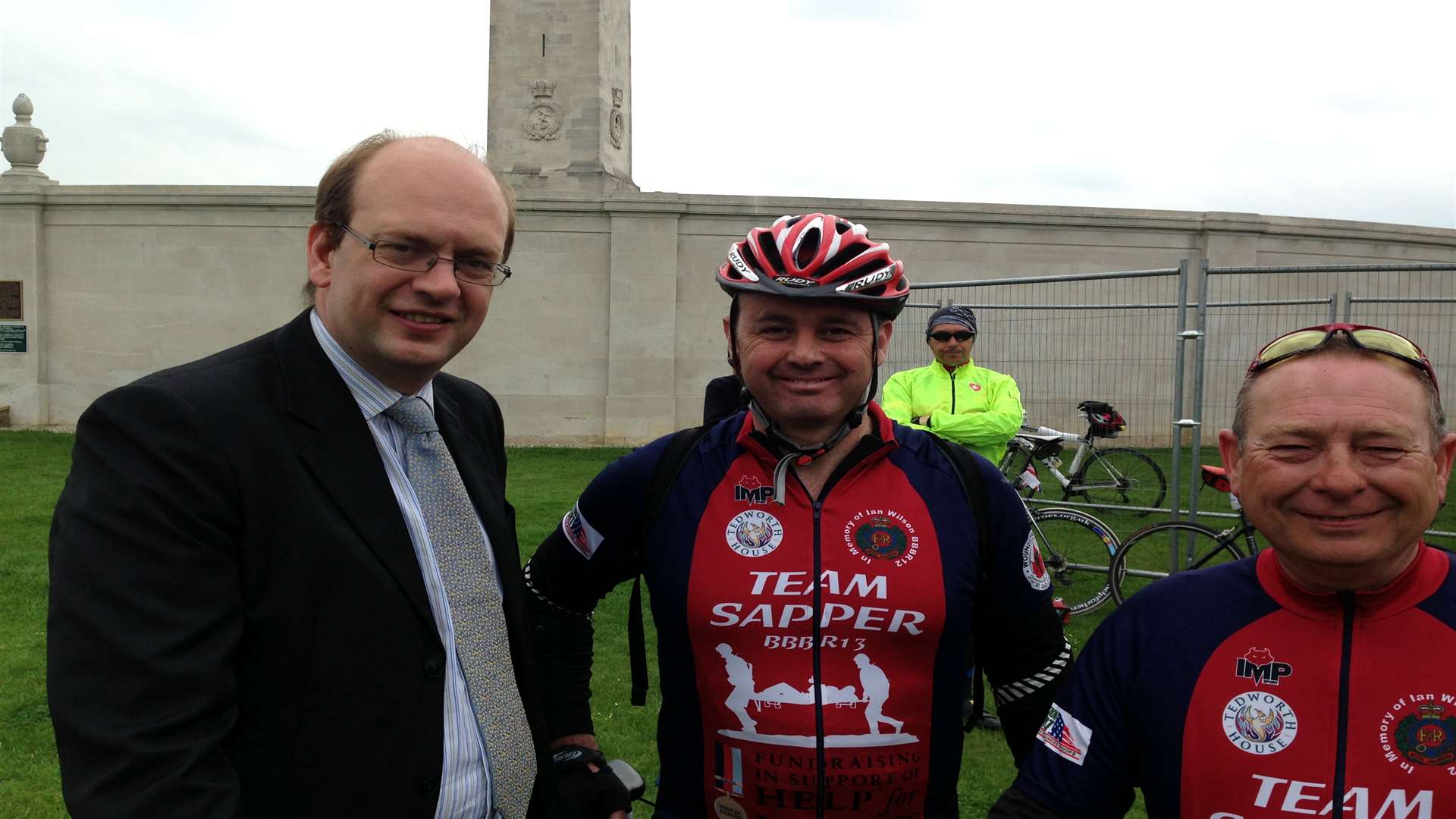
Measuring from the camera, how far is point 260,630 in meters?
1.69

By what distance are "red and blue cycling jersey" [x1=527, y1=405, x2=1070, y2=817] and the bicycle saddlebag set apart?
31.7 feet

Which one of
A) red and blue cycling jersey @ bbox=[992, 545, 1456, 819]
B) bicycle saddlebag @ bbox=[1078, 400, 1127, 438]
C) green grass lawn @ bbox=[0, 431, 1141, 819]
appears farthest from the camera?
bicycle saddlebag @ bbox=[1078, 400, 1127, 438]

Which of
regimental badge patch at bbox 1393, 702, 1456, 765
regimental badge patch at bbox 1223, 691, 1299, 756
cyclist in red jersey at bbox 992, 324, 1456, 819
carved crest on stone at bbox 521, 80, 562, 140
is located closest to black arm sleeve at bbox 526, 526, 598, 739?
cyclist in red jersey at bbox 992, 324, 1456, 819

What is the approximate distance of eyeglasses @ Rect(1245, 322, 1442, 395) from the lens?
1.67m

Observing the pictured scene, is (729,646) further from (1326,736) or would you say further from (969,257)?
(969,257)

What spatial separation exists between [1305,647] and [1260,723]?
143 mm

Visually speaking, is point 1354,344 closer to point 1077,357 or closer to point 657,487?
point 657,487

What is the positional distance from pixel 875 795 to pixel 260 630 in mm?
1225

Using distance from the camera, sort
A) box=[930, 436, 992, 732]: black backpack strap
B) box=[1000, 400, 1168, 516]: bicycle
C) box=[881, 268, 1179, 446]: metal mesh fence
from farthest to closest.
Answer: box=[881, 268, 1179, 446]: metal mesh fence < box=[1000, 400, 1168, 516]: bicycle < box=[930, 436, 992, 732]: black backpack strap

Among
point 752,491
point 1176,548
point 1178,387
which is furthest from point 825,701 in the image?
point 1178,387

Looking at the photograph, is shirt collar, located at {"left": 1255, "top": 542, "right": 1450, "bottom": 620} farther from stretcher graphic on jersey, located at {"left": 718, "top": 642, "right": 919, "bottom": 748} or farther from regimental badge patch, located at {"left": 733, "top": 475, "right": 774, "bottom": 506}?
regimental badge patch, located at {"left": 733, "top": 475, "right": 774, "bottom": 506}

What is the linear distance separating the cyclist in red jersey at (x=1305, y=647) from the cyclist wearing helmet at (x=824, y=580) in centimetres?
42

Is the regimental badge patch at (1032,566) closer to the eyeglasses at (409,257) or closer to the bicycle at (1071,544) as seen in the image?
the eyeglasses at (409,257)

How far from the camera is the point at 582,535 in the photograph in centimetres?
254
